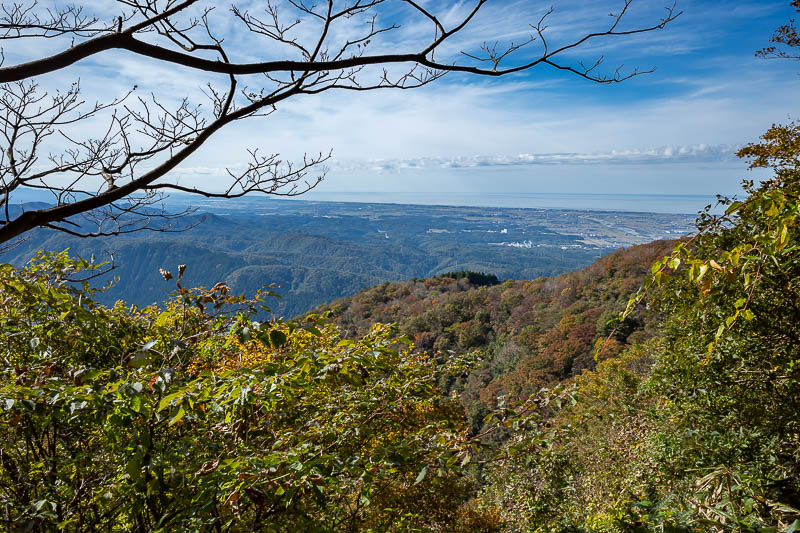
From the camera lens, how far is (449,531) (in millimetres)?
9555

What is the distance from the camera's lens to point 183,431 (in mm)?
2785

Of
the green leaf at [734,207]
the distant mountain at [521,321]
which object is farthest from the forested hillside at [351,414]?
the distant mountain at [521,321]

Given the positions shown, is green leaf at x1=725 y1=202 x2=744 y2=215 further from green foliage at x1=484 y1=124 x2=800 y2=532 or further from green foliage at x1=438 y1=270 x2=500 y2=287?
green foliage at x1=438 y1=270 x2=500 y2=287

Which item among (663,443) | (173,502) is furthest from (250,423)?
(663,443)

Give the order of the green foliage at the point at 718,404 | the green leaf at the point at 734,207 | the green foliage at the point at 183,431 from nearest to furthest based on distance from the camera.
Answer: the green leaf at the point at 734,207 → the green foliage at the point at 718,404 → the green foliage at the point at 183,431

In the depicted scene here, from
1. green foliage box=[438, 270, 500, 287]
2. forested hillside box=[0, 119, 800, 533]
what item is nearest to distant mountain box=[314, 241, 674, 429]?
green foliage box=[438, 270, 500, 287]

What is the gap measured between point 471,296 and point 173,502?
5600 centimetres

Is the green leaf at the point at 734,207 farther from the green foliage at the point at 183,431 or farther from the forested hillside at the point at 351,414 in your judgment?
the green foliage at the point at 183,431

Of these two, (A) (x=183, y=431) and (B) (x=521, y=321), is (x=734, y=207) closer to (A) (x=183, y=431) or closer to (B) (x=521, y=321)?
(A) (x=183, y=431)

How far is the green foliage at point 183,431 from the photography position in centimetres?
182

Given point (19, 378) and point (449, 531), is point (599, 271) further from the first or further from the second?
point (19, 378)

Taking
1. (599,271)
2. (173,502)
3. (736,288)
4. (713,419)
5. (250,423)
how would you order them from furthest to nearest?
(599,271)
(713,419)
(736,288)
(250,423)
(173,502)

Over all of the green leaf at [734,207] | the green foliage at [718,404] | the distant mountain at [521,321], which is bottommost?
the distant mountain at [521,321]

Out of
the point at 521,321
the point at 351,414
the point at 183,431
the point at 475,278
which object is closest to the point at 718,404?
the point at 351,414
